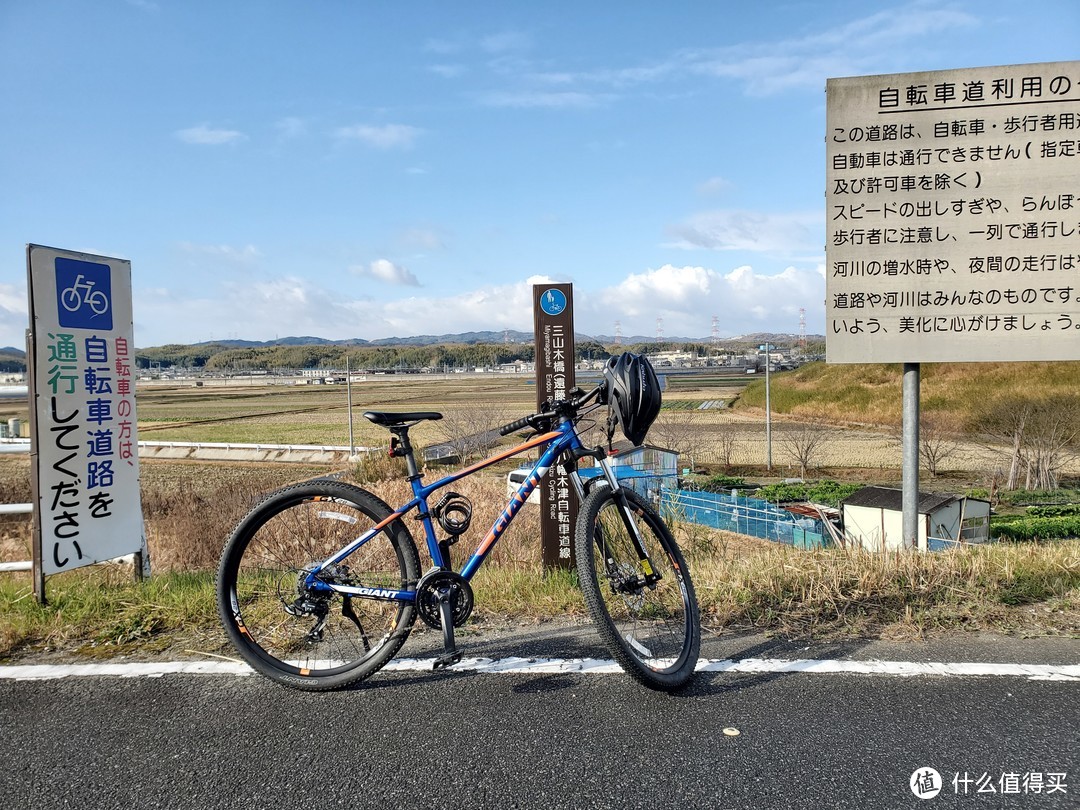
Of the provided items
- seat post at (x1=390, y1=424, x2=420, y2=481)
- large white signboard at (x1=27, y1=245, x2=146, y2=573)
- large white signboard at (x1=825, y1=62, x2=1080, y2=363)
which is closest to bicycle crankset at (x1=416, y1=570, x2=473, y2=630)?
seat post at (x1=390, y1=424, x2=420, y2=481)

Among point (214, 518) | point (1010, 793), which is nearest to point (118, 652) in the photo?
point (1010, 793)

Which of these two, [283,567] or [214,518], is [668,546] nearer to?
[283,567]

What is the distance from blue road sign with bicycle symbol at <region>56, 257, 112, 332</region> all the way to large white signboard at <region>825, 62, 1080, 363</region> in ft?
15.1

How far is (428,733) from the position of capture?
2559 millimetres

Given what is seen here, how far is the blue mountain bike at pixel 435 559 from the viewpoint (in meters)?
3.02

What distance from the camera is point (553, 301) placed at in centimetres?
522

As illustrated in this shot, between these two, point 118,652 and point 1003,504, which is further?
point 1003,504

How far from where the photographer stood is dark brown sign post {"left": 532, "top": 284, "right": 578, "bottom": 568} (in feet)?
16.7

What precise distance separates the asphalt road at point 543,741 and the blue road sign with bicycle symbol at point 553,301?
2779 millimetres

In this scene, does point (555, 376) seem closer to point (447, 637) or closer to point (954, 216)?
point (447, 637)

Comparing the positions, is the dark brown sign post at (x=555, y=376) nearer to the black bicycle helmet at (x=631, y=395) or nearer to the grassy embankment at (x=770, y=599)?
the grassy embankment at (x=770, y=599)

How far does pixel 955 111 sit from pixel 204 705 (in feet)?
17.6

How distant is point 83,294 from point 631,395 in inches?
136

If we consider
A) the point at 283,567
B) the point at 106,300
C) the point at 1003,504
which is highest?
the point at 106,300
